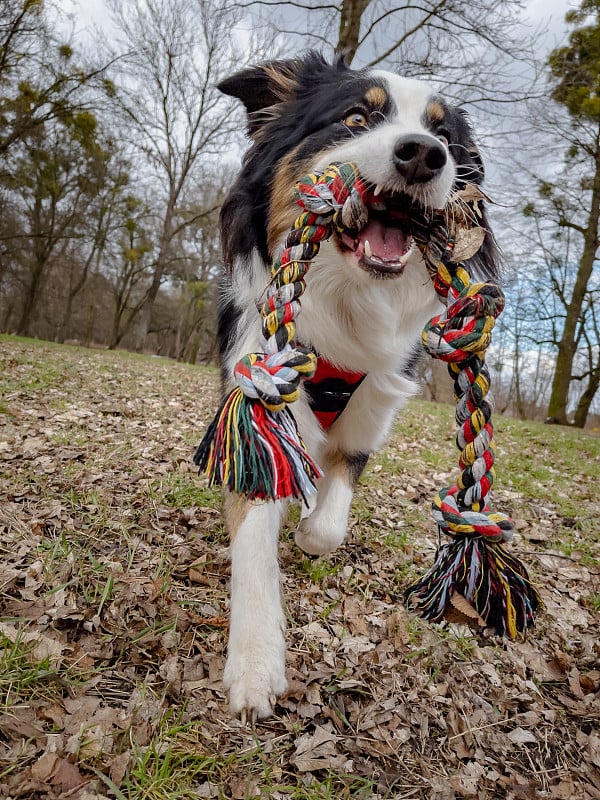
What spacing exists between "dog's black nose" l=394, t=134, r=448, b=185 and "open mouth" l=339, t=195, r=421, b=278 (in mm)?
104

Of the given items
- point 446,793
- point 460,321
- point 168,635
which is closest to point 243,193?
point 460,321

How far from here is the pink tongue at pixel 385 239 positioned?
1.97 meters

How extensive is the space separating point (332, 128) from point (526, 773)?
2.62 m

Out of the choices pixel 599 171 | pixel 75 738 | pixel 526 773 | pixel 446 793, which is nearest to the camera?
pixel 75 738

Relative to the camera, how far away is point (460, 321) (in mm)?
1566

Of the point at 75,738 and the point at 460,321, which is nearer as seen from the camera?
the point at 75,738

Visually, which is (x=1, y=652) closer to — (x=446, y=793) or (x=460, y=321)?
(x=446, y=793)

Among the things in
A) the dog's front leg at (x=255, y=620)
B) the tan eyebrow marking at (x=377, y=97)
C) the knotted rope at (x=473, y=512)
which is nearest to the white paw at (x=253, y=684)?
the dog's front leg at (x=255, y=620)

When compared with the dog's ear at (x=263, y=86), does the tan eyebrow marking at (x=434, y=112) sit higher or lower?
lower

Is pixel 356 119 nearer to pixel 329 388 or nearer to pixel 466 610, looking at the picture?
pixel 329 388

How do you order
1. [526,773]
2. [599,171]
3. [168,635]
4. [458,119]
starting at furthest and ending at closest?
[599,171]
[458,119]
[168,635]
[526,773]

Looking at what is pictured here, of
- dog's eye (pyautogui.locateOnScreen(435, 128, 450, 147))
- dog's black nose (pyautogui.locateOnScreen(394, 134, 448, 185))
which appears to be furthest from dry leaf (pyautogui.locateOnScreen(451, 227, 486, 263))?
dog's eye (pyautogui.locateOnScreen(435, 128, 450, 147))

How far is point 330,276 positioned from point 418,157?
0.62 meters

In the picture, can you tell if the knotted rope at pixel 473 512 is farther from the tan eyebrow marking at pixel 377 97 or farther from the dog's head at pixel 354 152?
the tan eyebrow marking at pixel 377 97
